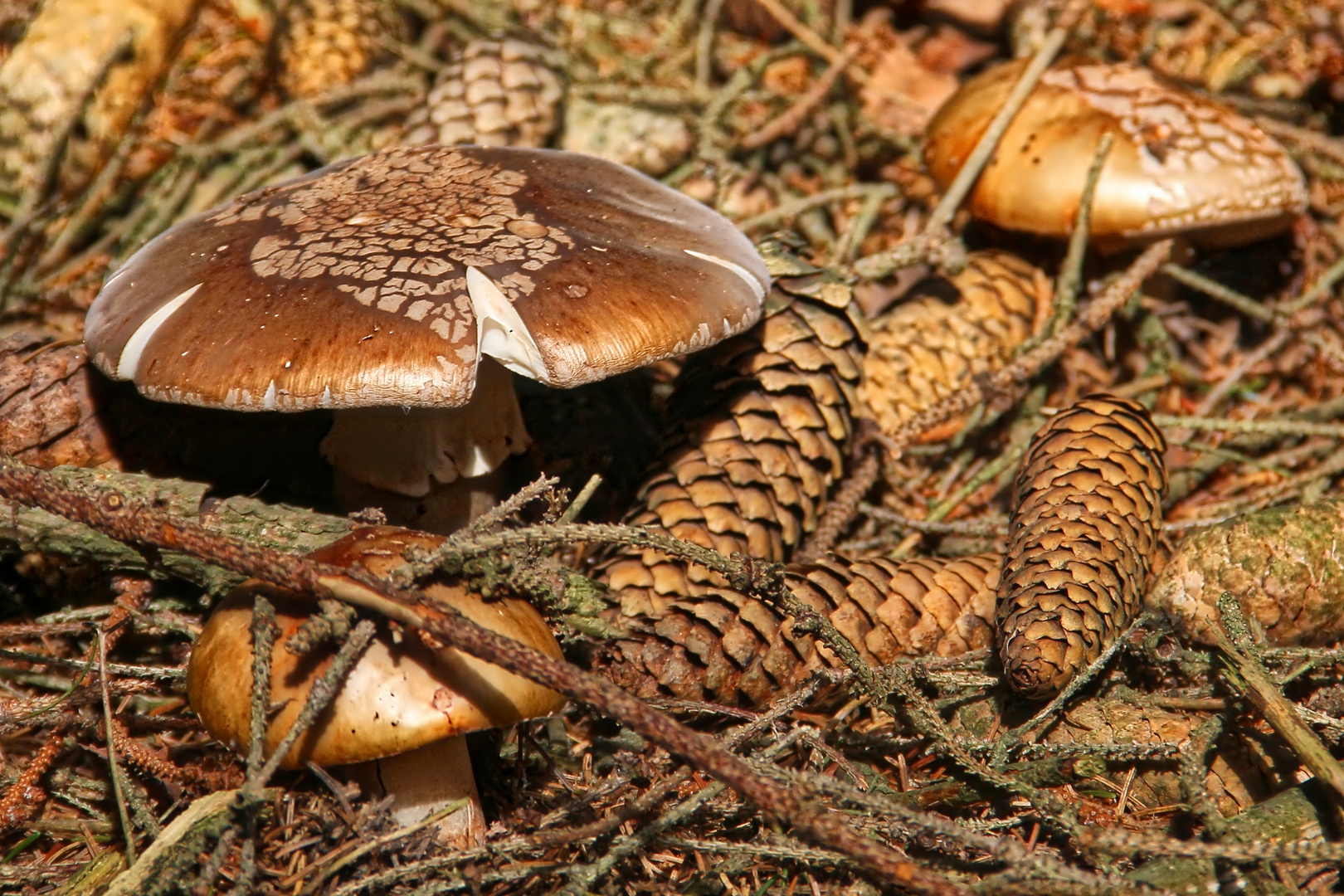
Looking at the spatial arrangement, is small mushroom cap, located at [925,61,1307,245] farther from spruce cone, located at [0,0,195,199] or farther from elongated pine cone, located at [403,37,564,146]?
spruce cone, located at [0,0,195,199]

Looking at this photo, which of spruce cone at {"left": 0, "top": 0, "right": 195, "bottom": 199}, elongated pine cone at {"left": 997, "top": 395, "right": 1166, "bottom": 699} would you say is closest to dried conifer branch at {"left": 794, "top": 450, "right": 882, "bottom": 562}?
elongated pine cone at {"left": 997, "top": 395, "right": 1166, "bottom": 699}

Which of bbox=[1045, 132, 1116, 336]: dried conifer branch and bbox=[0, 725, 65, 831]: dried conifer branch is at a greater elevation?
bbox=[1045, 132, 1116, 336]: dried conifer branch

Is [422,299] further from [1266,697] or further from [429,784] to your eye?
[1266,697]

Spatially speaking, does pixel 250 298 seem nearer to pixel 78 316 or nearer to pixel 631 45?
pixel 78 316

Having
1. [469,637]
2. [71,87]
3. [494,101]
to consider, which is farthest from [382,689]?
[71,87]

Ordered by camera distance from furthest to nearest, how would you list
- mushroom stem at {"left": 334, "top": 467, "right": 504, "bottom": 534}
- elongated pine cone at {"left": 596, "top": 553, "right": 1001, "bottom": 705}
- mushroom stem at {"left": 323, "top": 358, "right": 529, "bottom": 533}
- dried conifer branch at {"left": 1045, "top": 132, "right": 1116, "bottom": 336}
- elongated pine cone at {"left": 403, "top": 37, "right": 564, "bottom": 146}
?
elongated pine cone at {"left": 403, "top": 37, "right": 564, "bottom": 146}, dried conifer branch at {"left": 1045, "top": 132, "right": 1116, "bottom": 336}, mushroom stem at {"left": 334, "top": 467, "right": 504, "bottom": 534}, mushroom stem at {"left": 323, "top": 358, "right": 529, "bottom": 533}, elongated pine cone at {"left": 596, "top": 553, "right": 1001, "bottom": 705}

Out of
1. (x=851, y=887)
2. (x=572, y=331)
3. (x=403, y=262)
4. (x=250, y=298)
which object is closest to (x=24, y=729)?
(x=250, y=298)

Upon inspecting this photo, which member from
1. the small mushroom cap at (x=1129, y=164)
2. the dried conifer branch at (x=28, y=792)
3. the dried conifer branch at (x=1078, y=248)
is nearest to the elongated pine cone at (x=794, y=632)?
the dried conifer branch at (x=1078, y=248)
